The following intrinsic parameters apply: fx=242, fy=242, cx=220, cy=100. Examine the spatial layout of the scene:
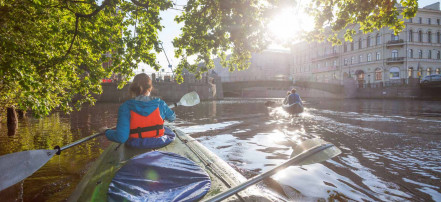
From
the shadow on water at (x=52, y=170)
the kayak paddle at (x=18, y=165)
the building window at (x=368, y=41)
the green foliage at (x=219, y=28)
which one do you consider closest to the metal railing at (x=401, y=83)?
the building window at (x=368, y=41)

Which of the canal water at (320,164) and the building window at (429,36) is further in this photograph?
the building window at (429,36)

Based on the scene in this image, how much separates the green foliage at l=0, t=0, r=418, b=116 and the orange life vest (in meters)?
2.89

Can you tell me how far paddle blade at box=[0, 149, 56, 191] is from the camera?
10.2 feet

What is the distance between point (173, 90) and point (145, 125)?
30.6 metres

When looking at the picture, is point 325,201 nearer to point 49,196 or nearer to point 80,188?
point 80,188

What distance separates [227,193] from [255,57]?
7357cm

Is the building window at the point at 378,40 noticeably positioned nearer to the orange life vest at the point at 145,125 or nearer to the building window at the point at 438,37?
the building window at the point at 438,37

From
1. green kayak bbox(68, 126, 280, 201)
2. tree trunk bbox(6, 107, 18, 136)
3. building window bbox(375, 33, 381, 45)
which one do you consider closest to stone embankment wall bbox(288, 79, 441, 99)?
building window bbox(375, 33, 381, 45)

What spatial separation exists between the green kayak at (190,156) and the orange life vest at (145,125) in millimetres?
258

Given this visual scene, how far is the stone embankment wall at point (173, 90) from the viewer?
98.4 ft

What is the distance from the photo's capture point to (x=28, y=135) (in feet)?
30.0

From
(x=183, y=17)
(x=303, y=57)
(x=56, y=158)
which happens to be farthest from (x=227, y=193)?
(x=303, y=57)

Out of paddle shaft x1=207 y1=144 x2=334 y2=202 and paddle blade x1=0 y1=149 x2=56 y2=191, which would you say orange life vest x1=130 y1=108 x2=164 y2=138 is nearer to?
paddle blade x1=0 y1=149 x2=56 y2=191

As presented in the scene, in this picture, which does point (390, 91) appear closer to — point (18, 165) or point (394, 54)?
point (394, 54)
